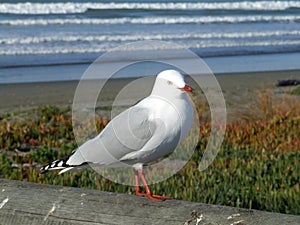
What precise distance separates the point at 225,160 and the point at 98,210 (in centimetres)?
435

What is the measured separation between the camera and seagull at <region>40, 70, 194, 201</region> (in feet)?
10.8

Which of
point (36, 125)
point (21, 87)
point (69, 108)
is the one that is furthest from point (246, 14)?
point (36, 125)

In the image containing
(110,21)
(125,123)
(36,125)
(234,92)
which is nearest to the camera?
(125,123)

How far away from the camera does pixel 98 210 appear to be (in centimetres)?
337

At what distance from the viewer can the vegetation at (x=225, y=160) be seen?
Answer: 598cm

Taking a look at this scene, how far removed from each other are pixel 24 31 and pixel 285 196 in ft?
70.7

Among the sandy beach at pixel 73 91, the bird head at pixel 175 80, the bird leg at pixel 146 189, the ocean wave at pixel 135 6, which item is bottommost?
the bird leg at pixel 146 189

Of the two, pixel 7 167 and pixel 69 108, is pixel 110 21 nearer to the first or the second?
pixel 69 108

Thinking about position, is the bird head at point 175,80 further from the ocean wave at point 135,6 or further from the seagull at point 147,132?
the ocean wave at point 135,6

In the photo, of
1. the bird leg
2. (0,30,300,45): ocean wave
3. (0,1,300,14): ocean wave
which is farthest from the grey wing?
(0,1,300,14): ocean wave

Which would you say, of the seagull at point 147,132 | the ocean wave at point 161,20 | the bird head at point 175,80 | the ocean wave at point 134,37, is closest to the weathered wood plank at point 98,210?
the seagull at point 147,132

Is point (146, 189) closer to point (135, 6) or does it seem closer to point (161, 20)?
point (161, 20)

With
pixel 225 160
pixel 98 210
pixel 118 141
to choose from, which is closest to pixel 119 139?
pixel 118 141

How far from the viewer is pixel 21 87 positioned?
15578 mm
